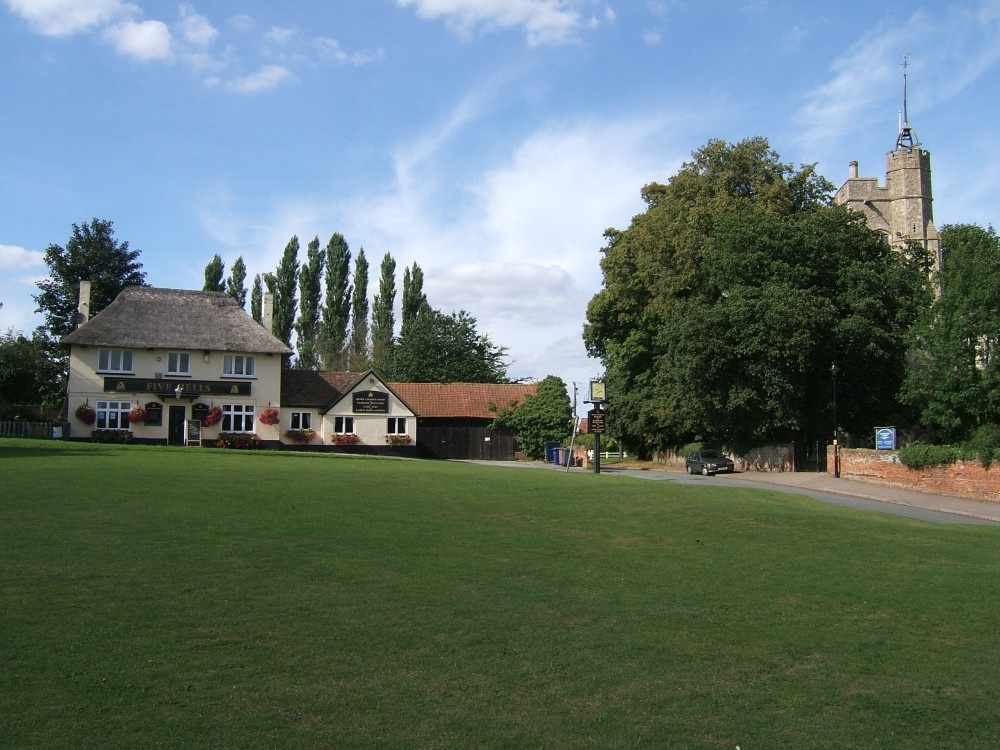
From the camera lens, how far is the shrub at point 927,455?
31.7m

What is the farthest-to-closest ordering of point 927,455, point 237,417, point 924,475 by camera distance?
point 237,417, point 924,475, point 927,455

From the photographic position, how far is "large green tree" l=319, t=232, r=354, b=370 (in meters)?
85.1

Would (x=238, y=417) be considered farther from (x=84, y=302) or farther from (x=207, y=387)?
(x=84, y=302)

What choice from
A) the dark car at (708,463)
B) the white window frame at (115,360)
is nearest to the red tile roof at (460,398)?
the dark car at (708,463)

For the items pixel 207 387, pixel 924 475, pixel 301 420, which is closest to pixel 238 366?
pixel 207 387

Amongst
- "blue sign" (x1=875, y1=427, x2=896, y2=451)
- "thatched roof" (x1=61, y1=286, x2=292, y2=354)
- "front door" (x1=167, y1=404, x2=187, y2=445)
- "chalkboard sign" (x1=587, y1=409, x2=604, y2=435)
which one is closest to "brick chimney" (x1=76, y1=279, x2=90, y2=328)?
"thatched roof" (x1=61, y1=286, x2=292, y2=354)

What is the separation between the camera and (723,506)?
19.9 metres

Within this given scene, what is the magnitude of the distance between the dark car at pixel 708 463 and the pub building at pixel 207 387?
15451mm

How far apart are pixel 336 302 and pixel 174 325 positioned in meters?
33.2

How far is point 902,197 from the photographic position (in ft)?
237

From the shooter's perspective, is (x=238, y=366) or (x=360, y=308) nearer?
(x=238, y=366)

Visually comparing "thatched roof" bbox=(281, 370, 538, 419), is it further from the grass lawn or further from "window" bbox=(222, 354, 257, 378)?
the grass lawn

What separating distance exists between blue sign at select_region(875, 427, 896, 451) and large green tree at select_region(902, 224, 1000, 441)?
1.35 metres

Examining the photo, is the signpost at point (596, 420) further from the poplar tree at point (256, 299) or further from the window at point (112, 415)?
the poplar tree at point (256, 299)
